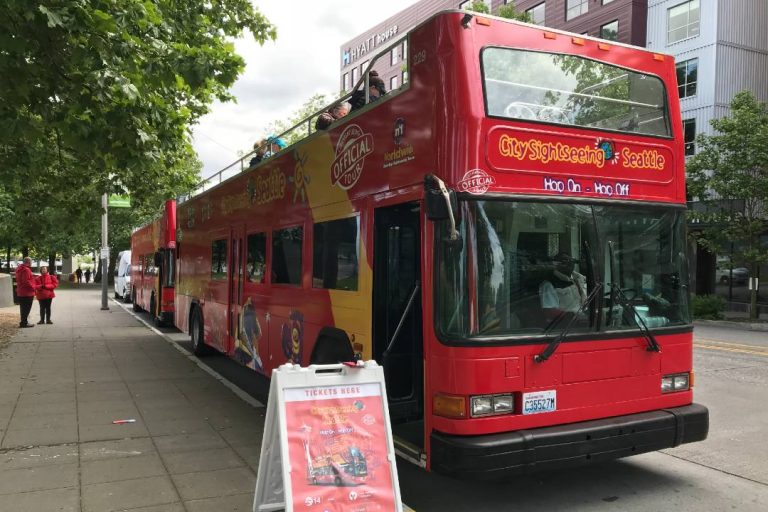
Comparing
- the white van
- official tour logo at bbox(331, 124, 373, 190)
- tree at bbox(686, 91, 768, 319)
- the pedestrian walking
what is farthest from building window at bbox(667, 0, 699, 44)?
the white van

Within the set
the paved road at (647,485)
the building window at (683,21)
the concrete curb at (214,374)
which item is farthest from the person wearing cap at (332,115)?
the building window at (683,21)

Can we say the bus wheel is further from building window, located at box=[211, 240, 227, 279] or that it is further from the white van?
the white van

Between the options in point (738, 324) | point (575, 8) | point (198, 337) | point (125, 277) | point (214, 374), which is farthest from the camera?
point (125, 277)

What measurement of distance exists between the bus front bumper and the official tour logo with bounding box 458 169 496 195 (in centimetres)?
160

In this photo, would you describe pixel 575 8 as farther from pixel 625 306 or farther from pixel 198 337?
pixel 625 306

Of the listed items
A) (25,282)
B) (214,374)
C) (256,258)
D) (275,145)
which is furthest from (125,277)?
(275,145)

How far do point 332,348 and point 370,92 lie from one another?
94.6 inches

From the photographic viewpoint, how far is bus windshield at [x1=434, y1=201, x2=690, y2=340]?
13.4 ft

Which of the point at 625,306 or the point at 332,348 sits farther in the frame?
the point at 332,348

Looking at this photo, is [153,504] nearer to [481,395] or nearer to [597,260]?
[481,395]

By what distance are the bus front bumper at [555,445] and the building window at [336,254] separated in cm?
180

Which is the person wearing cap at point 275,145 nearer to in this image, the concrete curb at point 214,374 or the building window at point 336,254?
the building window at point 336,254

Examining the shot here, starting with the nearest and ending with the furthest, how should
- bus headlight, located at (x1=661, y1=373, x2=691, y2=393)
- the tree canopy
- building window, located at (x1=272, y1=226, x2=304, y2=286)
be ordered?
1. bus headlight, located at (x1=661, y1=373, x2=691, y2=393)
2. the tree canopy
3. building window, located at (x1=272, y1=226, x2=304, y2=286)

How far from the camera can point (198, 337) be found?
11.6 metres
